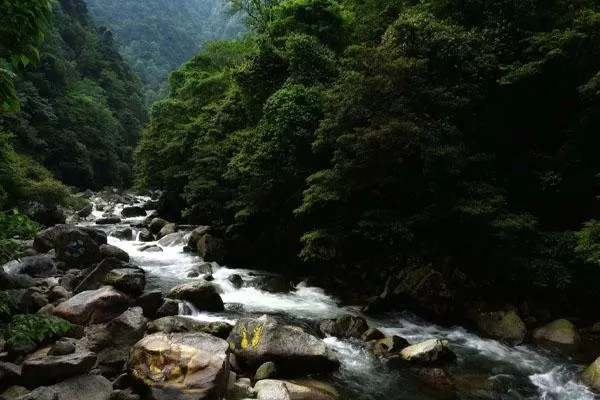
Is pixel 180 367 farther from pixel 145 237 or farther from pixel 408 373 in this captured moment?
pixel 145 237

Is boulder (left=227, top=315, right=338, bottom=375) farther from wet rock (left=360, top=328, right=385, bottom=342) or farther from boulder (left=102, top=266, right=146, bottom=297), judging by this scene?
boulder (left=102, top=266, right=146, bottom=297)

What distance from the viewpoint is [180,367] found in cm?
691

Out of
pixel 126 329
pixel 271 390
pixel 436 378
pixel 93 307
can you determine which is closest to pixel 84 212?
pixel 93 307

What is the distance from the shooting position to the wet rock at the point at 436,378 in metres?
8.23

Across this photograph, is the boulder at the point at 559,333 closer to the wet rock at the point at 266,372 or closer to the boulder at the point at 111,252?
the wet rock at the point at 266,372

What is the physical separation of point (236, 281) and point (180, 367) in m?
7.91

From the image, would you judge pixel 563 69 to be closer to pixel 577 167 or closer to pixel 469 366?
pixel 577 167

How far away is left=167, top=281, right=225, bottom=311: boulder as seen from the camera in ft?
38.6

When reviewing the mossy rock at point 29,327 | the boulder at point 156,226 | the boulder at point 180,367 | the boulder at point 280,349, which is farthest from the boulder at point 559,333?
the boulder at point 156,226

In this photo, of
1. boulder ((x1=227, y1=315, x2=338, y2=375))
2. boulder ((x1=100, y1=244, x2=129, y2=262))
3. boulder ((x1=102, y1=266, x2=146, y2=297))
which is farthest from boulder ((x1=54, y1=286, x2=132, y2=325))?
boulder ((x1=100, y1=244, x2=129, y2=262))

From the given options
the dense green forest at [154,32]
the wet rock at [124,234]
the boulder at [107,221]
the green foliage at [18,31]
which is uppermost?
the dense green forest at [154,32]

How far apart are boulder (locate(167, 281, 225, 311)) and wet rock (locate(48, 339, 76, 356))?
4.06 m

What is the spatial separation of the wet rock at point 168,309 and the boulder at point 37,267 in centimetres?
585

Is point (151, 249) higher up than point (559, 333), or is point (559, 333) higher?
point (559, 333)
